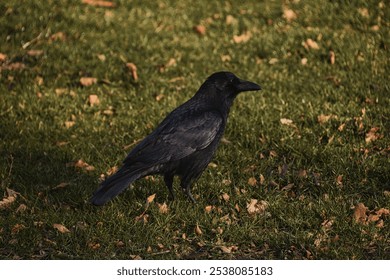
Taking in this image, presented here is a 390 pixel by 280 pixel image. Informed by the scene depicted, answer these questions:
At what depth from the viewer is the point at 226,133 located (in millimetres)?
7273

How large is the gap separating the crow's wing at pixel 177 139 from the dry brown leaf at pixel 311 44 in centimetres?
398

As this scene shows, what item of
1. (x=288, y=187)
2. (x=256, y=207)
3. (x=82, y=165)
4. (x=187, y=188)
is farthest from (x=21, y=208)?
(x=288, y=187)

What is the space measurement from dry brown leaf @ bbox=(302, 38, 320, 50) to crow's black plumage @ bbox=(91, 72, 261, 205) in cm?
363

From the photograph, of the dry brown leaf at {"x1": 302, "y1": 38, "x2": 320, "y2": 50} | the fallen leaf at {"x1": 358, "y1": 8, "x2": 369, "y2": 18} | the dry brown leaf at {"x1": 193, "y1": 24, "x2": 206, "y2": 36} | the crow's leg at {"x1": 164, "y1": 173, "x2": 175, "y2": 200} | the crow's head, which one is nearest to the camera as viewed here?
the crow's leg at {"x1": 164, "y1": 173, "x2": 175, "y2": 200}

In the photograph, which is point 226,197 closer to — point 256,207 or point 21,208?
point 256,207

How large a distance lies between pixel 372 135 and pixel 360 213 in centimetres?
171

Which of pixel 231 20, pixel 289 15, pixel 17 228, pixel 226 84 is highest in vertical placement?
pixel 226 84

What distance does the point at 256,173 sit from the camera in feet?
20.9

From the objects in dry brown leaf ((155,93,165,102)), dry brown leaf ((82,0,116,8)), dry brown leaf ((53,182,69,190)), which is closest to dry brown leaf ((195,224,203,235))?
dry brown leaf ((53,182,69,190))

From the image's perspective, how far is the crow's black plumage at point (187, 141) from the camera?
5.50m

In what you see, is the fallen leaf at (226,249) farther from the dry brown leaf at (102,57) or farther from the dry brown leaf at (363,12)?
the dry brown leaf at (363,12)

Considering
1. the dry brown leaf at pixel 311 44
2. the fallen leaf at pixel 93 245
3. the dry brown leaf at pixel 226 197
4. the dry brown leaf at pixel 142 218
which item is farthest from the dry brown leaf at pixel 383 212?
the dry brown leaf at pixel 311 44

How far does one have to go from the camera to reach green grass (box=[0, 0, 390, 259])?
5.27 m

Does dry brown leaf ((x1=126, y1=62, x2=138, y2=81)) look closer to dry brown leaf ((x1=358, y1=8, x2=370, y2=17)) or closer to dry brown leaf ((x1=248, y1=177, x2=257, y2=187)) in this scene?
dry brown leaf ((x1=248, y1=177, x2=257, y2=187))
